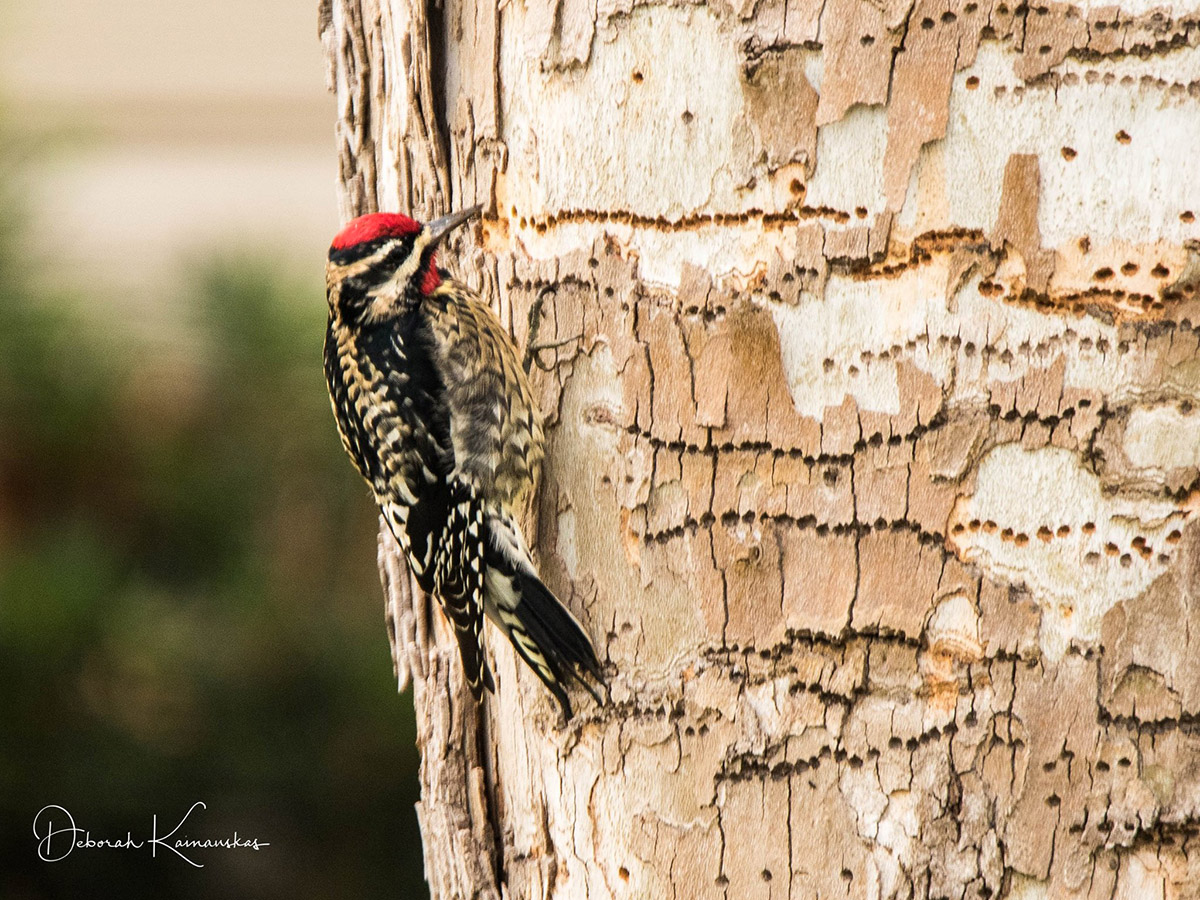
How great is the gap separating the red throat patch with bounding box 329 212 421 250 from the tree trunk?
313 mm

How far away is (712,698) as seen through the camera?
6.31 feet

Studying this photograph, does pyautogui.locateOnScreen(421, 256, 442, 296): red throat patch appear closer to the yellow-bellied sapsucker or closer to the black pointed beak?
the yellow-bellied sapsucker

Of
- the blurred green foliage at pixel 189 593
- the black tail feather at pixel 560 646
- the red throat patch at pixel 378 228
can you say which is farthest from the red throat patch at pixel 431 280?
the blurred green foliage at pixel 189 593

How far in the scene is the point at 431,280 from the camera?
254 cm

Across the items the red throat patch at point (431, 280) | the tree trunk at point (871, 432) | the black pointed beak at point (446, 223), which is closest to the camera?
the tree trunk at point (871, 432)

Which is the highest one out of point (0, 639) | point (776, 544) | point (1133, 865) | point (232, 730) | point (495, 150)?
point (495, 150)

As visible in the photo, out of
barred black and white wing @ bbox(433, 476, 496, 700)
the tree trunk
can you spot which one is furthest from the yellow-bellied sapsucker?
the tree trunk

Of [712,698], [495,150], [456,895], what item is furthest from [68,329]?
[712,698]

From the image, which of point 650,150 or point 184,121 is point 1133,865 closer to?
point 650,150

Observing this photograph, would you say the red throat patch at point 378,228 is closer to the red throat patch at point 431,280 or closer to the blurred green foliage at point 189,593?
the red throat patch at point 431,280

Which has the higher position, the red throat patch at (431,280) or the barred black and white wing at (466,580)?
the red throat patch at (431,280)

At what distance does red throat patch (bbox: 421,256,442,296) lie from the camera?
252 cm

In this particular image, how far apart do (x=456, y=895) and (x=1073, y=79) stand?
6.16 feet

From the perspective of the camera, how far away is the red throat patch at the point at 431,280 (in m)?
2.52
